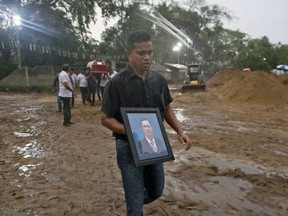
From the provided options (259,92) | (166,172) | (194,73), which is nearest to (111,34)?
(194,73)

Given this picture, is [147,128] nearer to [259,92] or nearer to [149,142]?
[149,142]

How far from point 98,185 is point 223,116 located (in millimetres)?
7986

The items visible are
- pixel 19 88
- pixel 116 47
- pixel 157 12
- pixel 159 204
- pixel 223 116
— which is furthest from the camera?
pixel 157 12

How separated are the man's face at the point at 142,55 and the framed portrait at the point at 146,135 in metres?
0.35

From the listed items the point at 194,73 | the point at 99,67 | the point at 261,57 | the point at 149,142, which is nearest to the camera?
the point at 149,142

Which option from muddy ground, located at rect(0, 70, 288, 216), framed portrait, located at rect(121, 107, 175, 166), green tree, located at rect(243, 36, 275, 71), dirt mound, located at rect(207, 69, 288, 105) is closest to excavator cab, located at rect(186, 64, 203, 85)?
dirt mound, located at rect(207, 69, 288, 105)

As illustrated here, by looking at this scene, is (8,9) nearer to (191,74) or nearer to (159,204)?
(191,74)

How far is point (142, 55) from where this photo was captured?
2568 millimetres

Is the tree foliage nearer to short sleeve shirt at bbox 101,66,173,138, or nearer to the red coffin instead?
the red coffin

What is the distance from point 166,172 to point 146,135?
2935mm

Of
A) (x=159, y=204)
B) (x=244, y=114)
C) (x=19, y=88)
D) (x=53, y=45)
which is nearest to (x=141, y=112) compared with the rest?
(x=159, y=204)

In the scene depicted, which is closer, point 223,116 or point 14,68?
point 223,116

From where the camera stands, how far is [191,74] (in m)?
26.6

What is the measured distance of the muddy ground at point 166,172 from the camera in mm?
3895
